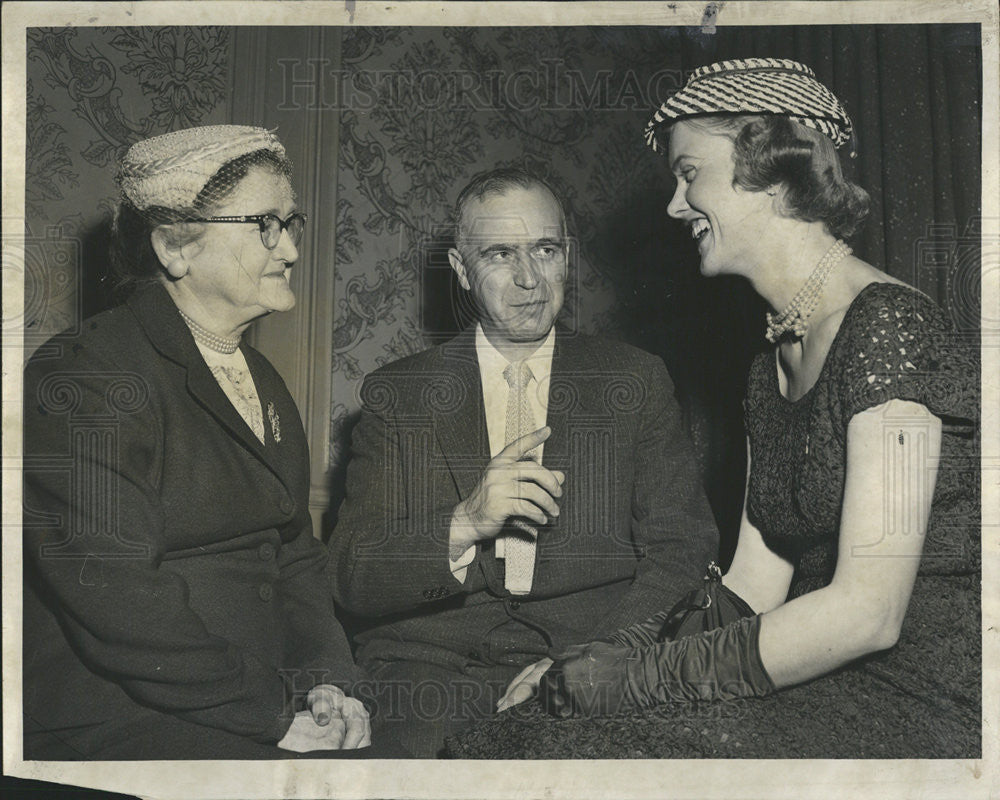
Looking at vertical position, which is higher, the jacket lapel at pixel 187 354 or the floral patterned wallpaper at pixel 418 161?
the floral patterned wallpaper at pixel 418 161

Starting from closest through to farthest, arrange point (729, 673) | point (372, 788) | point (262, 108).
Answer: point (729, 673) → point (372, 788) → point (262, 108)

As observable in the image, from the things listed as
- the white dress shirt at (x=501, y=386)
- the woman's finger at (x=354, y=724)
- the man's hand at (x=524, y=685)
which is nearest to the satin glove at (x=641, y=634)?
the man's hand at (x=524, y=685)

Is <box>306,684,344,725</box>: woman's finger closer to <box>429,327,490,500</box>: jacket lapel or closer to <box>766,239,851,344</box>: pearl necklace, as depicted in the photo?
<box>429,327,490,500</box>: jacket lapel

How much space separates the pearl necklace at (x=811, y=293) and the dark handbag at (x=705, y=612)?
54 centimetres

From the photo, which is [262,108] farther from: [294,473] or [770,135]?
[770,135]

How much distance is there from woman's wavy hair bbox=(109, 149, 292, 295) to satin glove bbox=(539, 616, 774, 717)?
3.92 feet

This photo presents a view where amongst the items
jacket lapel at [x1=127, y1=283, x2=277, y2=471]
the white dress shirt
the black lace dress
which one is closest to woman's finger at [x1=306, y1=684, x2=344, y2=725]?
the black lace dress

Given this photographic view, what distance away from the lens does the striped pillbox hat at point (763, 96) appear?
2412 mm

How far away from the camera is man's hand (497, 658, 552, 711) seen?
245cm

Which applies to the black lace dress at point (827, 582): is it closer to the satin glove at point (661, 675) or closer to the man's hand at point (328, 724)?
the satin glove at point (661, 675)

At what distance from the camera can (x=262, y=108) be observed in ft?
8.67

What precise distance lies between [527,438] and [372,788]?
814 mm

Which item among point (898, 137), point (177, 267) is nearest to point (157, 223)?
point (177, 267)

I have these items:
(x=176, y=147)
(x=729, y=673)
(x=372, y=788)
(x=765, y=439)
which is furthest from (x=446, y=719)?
(x=176, y=147)
